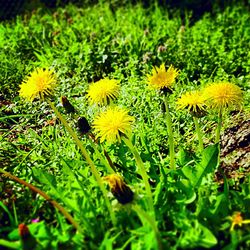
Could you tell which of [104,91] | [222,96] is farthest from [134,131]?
[222,96]

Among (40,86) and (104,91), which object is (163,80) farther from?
(40,86)

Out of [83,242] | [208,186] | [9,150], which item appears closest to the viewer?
[83,242]

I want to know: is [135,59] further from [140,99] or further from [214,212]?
[214,212]

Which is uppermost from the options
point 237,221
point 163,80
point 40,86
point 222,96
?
point 40,86

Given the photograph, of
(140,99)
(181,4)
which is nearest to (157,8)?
(181,4)

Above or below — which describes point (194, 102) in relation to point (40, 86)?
below

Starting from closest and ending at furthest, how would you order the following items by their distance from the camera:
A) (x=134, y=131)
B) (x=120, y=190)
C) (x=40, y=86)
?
(x=120, y=190) → (x=40, y=86) → (x=134, y=131)
